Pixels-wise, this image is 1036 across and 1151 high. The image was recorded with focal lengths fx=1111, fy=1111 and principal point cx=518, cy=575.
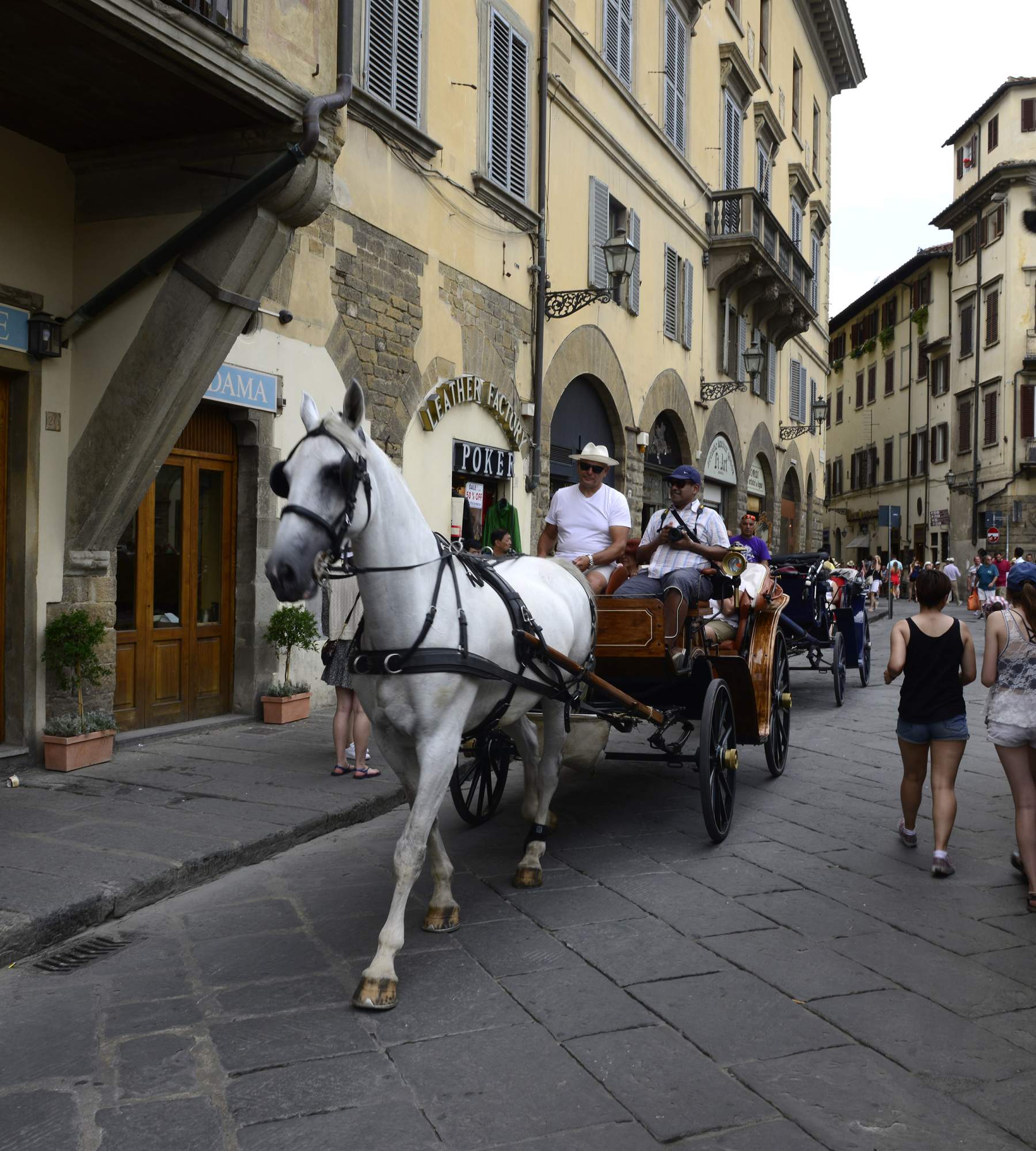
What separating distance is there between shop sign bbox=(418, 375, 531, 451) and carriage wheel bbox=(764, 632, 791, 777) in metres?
4.86

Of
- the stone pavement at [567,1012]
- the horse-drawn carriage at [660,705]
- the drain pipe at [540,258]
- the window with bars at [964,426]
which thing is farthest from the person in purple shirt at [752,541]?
the window with bars at [964,426]

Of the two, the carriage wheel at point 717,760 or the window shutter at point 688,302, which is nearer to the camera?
the carriage wheel at point 717,760

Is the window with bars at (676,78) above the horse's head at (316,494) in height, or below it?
above

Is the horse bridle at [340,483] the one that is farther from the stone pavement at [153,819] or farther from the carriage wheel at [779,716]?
the carriage wheel at [779,716]

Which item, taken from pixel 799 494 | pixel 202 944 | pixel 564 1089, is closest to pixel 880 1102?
pixel 564 1089

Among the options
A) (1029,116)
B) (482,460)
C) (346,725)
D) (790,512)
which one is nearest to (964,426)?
(1029,116)

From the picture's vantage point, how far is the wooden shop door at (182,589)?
324 inches

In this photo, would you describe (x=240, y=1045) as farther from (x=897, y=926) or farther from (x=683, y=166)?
(x=683, y=166)

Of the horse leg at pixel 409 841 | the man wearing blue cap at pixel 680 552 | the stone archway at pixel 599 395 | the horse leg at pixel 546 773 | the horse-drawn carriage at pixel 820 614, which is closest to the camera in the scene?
→ the horse leg at pixel 409 841

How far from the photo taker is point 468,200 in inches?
476

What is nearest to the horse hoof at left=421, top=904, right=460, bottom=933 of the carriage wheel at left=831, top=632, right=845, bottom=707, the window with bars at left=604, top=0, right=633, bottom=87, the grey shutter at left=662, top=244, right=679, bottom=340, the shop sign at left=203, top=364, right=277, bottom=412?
the shop sign at left=203, top=364, right=277, bottom=412

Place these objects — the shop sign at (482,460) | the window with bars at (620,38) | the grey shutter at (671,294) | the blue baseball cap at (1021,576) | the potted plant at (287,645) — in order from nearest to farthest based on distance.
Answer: the blue baseball cap at (1021,576), the potted plant at (287,645), the shop sign at (482,460), the window with bars at (620,38), the grey shutter at (671,294)

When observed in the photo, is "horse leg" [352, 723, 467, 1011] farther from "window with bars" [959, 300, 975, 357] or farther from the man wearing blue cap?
"window with bars" [959, 300, 975, 357]

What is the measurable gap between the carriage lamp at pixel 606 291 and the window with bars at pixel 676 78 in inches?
218
